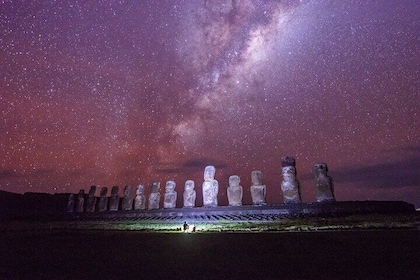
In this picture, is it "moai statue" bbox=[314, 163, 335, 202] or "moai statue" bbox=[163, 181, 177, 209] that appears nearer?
"moai statue" bbox=[314, 163, 335, 202]

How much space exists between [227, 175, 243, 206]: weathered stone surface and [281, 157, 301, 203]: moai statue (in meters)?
2.21

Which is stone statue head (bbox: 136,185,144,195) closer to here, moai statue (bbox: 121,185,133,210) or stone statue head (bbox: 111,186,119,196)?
moai statue (bbox: 121,185,133,210)

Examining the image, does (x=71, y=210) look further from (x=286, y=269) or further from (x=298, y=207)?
(x=286, y=269)

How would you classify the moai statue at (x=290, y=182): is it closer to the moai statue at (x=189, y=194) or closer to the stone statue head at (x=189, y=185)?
the moai statue at (x=189, y=194)

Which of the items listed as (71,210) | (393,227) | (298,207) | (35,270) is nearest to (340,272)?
(35,270)

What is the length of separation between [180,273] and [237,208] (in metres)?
9.49

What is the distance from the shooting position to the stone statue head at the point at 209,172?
1402cm

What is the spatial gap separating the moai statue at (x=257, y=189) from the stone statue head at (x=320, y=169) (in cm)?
252

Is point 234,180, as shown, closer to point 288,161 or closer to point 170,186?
point 288,161

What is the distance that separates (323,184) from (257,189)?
2.90m

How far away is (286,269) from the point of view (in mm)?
2561

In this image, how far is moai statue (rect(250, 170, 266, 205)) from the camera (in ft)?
39.2

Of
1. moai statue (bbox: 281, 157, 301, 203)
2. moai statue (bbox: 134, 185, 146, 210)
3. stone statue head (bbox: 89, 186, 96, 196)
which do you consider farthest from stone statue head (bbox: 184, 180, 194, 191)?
stone statue head (bbox: 89, 186, 96, 196)

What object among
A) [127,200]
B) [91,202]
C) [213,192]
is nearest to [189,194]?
[213,192]
